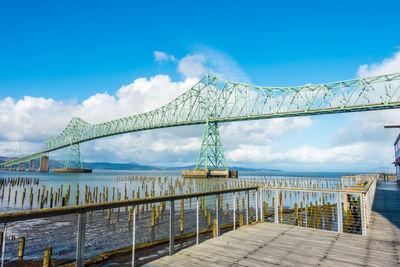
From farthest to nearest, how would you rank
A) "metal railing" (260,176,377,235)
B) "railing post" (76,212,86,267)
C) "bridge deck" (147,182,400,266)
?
"metal railing" (260,176,377,235) < "bridge deck" (147,182,400,266) < "railing post" (76,212,86,267)

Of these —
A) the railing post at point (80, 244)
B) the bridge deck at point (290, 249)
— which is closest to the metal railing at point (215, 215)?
the railing post at point (80, 244)

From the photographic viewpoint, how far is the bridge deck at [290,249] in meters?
4.62

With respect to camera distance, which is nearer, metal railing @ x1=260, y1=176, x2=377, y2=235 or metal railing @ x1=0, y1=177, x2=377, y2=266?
metal railing @ x1=0, y1=177, x2=377, y2=266

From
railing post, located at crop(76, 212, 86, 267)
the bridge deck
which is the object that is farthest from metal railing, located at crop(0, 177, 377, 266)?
the bridge deck

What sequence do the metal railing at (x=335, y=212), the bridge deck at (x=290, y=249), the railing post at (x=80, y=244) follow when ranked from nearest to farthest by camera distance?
the railing post at (x=80, y=244), the bridge deck at (x=290, y=249), the metal railing at (x=335, y=212)

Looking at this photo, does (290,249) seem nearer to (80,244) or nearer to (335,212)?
(80,244)

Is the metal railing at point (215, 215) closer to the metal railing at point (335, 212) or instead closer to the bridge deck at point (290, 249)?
the metal railing at point (335, 212)

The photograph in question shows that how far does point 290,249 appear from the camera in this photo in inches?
210

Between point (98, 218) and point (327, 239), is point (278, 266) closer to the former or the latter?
point (327, 239)

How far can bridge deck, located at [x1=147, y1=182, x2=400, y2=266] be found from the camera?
4.62 meters

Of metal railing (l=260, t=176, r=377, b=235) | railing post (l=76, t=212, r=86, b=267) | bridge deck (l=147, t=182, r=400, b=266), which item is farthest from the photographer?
metal railing (l=260, t=176, r=377, b=235)

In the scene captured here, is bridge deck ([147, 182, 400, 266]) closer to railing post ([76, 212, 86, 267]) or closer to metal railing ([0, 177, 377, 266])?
metal railing ([0, 177, 377, 266])

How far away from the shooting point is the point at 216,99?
7012cm

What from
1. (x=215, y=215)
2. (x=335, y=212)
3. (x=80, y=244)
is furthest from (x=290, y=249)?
(x=335, y=212)
